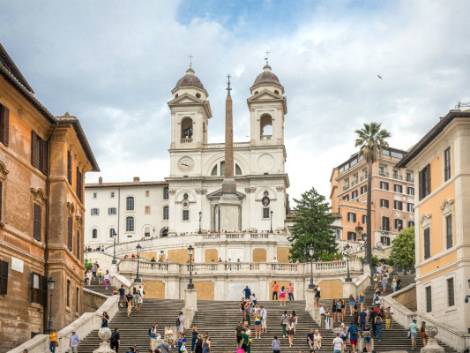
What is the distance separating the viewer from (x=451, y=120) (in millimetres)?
43125

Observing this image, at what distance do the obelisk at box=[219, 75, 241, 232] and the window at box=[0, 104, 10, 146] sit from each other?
65.8 m

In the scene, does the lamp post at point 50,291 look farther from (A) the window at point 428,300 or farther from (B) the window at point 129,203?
(B) the window at point 129,203

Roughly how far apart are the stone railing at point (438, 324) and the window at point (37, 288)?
16.7m

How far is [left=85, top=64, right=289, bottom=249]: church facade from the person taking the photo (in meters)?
121

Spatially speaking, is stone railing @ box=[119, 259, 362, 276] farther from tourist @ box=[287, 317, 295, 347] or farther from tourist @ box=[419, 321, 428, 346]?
tourist @ box=[419, 321, 428, 346]

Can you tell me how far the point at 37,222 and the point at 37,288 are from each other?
9.31 feet

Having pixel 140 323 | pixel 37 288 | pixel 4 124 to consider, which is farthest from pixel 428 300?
pixel 4 124

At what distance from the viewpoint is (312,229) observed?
296 feet

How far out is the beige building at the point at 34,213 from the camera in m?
37.4

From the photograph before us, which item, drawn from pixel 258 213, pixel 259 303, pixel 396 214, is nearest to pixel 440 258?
pixel 259 303

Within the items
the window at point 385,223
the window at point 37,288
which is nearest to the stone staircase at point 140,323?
the window at point 37,288

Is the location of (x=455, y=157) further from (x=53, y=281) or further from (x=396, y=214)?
(x=396, y=214)

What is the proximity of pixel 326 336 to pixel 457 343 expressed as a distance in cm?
662

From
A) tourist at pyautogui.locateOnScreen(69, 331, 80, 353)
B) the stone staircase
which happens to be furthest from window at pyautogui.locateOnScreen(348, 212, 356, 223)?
tourist at pyautogui.locateOnScreen(69, 331, 80, 353)
